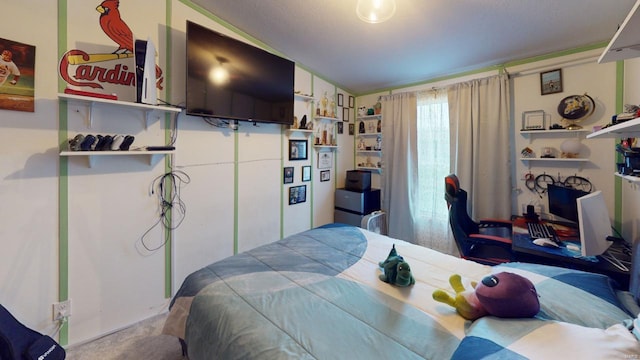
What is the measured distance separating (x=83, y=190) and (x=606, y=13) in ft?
13.2

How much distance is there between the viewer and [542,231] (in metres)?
2.23

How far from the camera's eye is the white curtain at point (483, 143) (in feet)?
9.20

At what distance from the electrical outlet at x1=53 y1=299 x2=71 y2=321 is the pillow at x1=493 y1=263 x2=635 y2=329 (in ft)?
9.12

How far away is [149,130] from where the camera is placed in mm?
2166

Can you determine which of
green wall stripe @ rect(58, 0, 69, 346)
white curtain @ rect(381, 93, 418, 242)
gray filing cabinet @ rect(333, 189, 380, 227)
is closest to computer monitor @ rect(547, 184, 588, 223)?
white curtain @ rect(381, 93, 418, 242)

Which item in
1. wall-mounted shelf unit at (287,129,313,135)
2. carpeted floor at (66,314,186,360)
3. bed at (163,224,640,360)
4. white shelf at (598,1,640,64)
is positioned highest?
white shelf at (598,1,640,64)

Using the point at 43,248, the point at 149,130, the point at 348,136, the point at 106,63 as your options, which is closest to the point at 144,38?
the point at 106,63

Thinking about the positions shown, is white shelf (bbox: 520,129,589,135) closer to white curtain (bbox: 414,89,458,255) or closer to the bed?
white curtain (bbox: 414,89,458,255)

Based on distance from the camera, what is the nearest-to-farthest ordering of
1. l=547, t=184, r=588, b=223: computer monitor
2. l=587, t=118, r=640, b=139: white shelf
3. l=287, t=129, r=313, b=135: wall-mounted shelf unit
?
l=587, t=118, r=640, b=139: white shelf, l=547, t=184, r=588, b=223: computer monitor, l=287, t=129, r=313, b=135: wall-mounted shelf unit

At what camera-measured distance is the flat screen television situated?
2191 millimetres

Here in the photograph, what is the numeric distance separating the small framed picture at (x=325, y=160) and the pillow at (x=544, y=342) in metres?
2.91

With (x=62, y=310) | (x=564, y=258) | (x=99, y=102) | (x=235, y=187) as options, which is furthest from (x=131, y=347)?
(x=564, y=258)

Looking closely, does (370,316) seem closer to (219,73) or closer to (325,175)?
(219,73)

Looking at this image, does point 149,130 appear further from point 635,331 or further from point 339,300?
point 635,331
